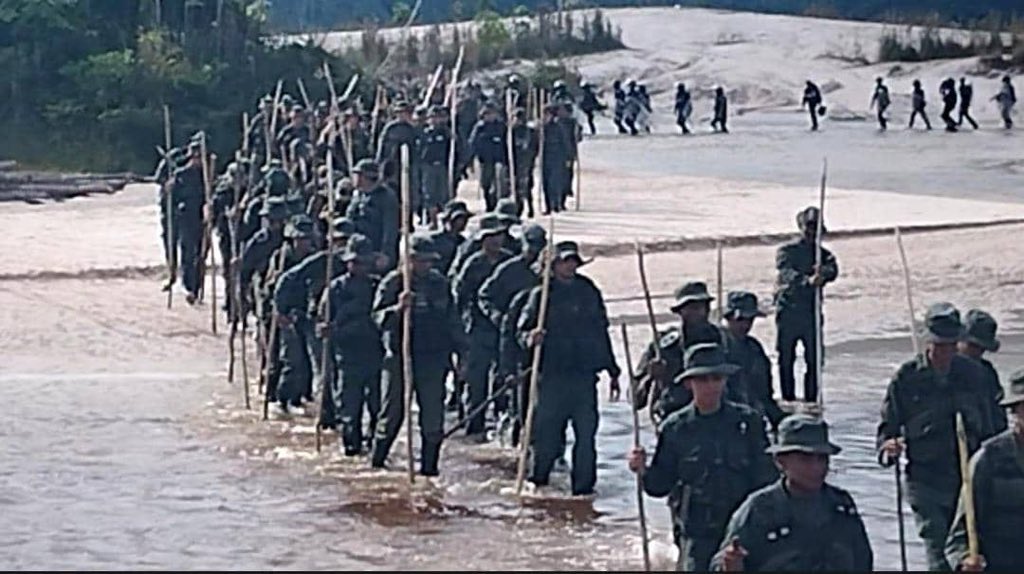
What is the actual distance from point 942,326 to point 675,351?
6.40 feet

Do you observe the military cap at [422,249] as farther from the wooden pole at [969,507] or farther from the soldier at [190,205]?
the soldier at [190,205]

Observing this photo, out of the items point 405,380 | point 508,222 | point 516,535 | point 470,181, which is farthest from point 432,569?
point 470,181

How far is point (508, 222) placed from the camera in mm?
17500

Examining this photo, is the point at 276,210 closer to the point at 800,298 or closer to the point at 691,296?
the point at 800,298

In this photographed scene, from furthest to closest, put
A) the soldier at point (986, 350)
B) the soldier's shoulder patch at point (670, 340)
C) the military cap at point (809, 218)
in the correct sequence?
the military cap at point (809, 218) < the soldier's shoulder patch at point (670, 340) < the soldier at point (986, 350)

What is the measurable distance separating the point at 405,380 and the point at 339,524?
117 cm

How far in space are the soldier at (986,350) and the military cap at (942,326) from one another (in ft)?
0.90

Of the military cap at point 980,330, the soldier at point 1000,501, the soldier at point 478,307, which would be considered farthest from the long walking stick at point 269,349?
the soldier at point 1000,501

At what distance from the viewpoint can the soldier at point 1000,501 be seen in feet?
30.4

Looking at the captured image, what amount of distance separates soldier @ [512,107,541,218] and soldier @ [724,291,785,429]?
54.0 ft

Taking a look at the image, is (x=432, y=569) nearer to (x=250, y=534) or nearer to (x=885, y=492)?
(x=250, y=534)

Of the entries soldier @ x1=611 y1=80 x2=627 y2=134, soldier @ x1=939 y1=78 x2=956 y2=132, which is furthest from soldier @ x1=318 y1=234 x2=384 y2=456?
soldier @ x1=611 y1=80 x2=627 y2=134

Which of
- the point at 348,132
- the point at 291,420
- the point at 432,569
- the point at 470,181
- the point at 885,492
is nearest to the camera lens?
the point at 432,569

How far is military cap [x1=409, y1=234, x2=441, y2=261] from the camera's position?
50.4 feet
